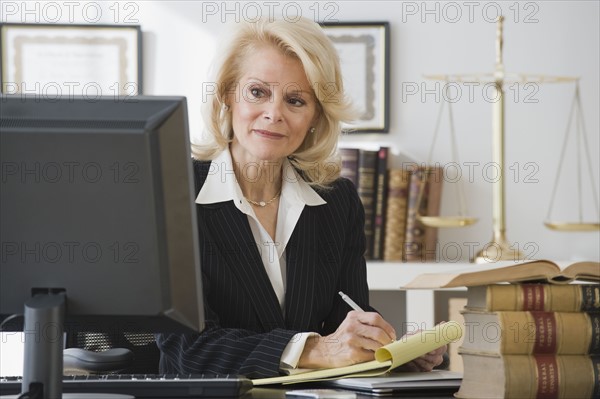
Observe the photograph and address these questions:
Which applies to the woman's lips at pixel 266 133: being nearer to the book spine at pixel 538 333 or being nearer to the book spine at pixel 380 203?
the book spine at pixel 538 333

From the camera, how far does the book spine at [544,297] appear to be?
1.28 m

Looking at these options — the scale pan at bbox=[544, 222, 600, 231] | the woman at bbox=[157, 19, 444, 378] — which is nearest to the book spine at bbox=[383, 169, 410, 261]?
the scale pan at bbox=[544, 222, 600, 231]

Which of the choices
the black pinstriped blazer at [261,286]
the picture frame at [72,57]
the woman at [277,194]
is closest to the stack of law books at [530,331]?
the black pinstriped blazer at [261,286]

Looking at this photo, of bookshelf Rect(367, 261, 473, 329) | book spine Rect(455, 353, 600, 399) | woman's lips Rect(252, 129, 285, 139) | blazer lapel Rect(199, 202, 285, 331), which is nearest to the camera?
book spine Rect(455, 353, 600, 399)

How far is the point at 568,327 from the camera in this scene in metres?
1.29

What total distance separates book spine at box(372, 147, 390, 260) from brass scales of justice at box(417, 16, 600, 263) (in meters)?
0.12

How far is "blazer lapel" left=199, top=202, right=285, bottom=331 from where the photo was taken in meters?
1.90

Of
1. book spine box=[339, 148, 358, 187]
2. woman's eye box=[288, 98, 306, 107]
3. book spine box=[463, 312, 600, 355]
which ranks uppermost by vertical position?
woman's eye box=[288, 98, 306, 107]

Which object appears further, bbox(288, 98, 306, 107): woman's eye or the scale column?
the scale column

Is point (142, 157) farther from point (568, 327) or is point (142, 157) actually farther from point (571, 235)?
point (571, 235)

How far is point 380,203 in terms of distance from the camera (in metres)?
3.13

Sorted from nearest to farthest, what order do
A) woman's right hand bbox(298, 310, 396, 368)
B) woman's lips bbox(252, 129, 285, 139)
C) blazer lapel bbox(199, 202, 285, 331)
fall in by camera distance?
woman's right hand bbox(298, 310, 396, 368), blazer lapel bbox(199, 202, 285, 331), woman's lips bbox(252, 129, 285, 139)

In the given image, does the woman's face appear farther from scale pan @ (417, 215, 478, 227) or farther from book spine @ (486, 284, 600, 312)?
scale pan @ (417, 215, 478, 227)

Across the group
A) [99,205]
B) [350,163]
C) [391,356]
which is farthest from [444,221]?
[99,205]
